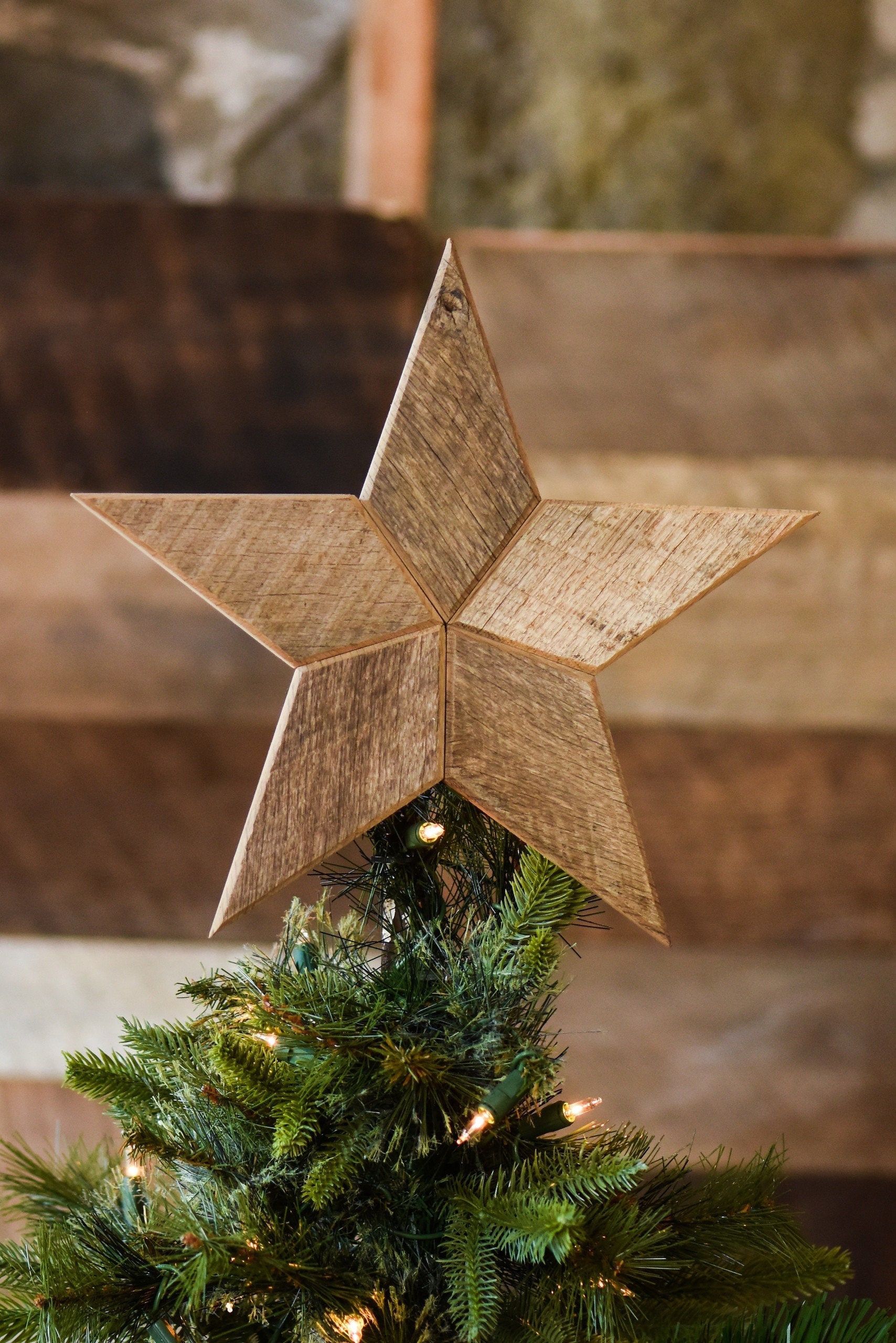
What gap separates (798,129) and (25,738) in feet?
2.88

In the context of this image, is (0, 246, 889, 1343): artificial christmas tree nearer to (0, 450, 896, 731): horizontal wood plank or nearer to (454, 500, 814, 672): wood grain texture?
(454, 500, 814, 672): wood grain texture

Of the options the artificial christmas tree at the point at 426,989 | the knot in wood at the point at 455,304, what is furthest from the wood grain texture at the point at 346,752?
the knot in wood at the point at 455,304

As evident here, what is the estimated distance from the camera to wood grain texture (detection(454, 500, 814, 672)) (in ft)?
1.10

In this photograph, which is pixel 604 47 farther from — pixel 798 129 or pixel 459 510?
pixel 459 510

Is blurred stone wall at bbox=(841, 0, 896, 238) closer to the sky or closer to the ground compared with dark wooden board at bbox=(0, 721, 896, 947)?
closer to the sky

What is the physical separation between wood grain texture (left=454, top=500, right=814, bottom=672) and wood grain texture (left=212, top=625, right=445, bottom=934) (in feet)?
0.09

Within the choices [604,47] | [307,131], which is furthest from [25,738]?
[604,47]

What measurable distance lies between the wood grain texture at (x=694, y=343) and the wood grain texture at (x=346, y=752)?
0.55 metres

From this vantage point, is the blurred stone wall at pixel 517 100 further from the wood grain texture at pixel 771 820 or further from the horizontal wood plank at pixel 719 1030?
the horizontal wood plank at pixel 719 1030

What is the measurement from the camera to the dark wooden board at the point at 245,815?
87 centimetres

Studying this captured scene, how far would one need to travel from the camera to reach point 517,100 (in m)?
0.92

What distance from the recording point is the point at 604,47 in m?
0.90

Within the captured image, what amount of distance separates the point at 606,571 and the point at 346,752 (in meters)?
0.11

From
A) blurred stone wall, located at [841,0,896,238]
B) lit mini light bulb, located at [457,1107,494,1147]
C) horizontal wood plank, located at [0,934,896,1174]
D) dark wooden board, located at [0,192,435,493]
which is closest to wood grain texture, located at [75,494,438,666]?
lit mini light bulb, located at [457,1107,494,1147]
